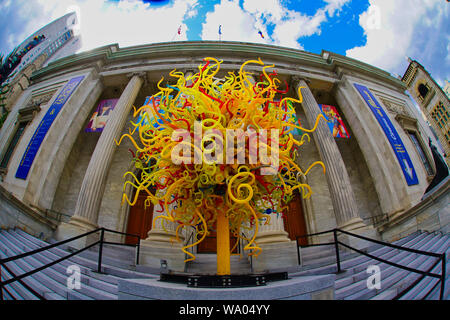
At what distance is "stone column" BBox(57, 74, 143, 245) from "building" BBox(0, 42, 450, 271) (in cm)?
3

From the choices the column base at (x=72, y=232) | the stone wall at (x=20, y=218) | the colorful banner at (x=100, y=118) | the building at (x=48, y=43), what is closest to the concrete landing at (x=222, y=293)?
the building at (x=48, y=43)

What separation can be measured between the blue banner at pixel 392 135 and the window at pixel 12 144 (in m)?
15.1

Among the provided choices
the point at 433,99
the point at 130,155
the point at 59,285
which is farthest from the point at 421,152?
the point at 130,155

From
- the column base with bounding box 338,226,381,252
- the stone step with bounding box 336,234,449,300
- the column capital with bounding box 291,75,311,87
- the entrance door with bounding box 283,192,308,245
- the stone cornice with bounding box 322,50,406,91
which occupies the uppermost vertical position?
the stone cornice with bounding box 322,50,406,91

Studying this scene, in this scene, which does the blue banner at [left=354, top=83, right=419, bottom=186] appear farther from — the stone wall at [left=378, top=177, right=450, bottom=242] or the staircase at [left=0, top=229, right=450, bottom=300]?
the staircase at [left=0, top=229, right=450, bottom=300]

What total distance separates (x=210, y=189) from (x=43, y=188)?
8477 mm

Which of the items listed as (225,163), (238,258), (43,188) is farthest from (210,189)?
(43,188)

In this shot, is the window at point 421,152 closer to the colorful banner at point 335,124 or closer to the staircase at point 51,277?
the colorful banner at point 335,124

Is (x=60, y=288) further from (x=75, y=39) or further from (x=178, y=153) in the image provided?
(x=75, y=39)

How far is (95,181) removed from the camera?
21.5ft

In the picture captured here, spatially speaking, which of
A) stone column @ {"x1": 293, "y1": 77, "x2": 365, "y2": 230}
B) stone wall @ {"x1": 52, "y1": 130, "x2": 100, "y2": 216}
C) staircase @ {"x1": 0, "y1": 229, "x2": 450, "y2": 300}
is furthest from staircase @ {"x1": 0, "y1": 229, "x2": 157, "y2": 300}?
stone column @ {"x1": 293, "y1": 77, "x2": 365, "y2": 230}

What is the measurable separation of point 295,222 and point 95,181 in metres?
8.12

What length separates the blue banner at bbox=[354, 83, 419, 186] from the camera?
7.42 meters

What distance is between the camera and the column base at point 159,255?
479 centimetres
